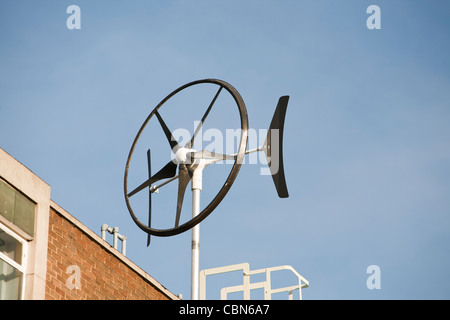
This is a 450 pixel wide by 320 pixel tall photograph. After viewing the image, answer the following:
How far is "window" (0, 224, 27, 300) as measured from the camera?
1595cm

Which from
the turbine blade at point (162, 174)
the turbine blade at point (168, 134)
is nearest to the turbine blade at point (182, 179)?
the turbine blade at point (162, 174)

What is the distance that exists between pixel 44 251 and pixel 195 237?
296cm

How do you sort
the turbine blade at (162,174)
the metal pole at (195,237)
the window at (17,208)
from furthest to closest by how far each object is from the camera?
1. the turbine blade at (162,174)
2. the window at (17,208)
3. the metal pole at (195,237)

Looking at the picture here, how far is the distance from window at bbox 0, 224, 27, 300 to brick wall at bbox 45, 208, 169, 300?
65cm

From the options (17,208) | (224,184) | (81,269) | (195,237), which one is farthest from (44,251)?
(224,184)

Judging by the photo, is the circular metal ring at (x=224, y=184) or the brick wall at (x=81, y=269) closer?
the circular metal ring at (x=224, y=184)

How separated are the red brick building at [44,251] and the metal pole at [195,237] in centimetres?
283

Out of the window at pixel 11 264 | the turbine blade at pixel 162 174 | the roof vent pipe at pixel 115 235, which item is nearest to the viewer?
the window at pixel 11 264

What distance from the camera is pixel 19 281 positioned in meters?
16.4

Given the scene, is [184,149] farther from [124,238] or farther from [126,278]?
[124,238]

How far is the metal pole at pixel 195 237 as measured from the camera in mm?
15327

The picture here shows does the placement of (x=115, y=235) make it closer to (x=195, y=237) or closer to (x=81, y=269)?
(x=81, y=269)

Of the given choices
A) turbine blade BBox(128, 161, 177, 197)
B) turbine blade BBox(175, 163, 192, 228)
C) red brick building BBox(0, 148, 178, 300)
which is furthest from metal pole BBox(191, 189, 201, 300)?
red brick building BBox(0, 148, 178, 300)

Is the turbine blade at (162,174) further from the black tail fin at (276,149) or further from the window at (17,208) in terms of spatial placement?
the window at (17,208)
